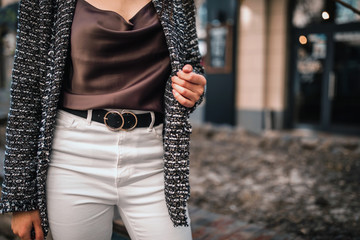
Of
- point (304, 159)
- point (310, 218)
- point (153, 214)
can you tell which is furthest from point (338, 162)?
point (153, 214)

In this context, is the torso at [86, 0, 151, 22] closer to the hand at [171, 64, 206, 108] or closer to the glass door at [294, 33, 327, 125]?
the hand at [171, 64, 206, 108]

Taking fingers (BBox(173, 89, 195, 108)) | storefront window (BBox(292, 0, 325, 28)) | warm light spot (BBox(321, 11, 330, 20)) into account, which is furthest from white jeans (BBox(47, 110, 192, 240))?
storefront window (BBox(292, 0, 325, 28))

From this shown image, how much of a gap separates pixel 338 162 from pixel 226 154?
2.00m

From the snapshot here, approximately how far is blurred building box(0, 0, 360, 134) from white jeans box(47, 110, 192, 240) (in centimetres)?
744

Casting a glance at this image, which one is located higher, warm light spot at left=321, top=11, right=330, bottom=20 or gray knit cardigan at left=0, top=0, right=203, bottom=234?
warm light spot at left=321, top=11, right=330, bottom=20

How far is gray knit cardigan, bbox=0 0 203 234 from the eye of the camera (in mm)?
1227

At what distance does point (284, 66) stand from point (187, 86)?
7.72 m

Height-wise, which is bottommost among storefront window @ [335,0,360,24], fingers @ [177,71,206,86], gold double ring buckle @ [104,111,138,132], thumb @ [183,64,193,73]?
gold double ring buckle @ [104,111,138,132]

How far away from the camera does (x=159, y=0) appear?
1318 mm

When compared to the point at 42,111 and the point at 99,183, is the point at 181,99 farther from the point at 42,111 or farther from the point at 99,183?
the point at 42,111

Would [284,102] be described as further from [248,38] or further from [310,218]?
[310,218]

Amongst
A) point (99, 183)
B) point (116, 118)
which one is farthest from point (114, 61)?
point (99, 183)

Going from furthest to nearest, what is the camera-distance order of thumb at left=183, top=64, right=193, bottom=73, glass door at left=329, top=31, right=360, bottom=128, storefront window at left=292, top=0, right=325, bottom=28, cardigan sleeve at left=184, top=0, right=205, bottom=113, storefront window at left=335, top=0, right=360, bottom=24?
storefront window at left=292, top=0, right=325, bottom=28, glass door at left=329, top=31, right=360, bottom=128, storefront window at left=335, top=0, right=360, bottom=24, cardigan sleeve at left=184, top=0, right=205, bottom=113, thumb at left=183, top=64, right=193, bottom=73

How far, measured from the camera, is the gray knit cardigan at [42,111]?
123 centimetres
